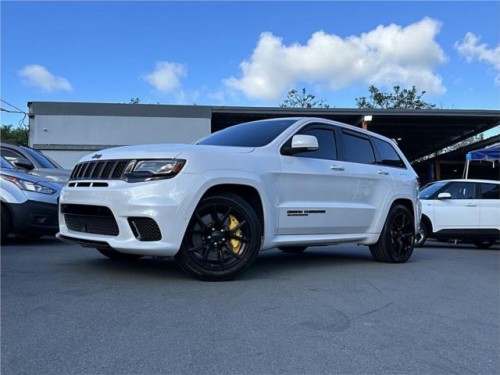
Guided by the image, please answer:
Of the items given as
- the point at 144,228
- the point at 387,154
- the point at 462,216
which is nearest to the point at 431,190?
the point at 462,216

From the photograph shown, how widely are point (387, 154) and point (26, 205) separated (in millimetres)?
5424

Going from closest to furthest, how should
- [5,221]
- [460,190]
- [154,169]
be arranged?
1. [154,169]
2. [5,221]
3. [460,190]

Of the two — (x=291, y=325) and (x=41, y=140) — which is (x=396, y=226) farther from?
(x=41, y=140)

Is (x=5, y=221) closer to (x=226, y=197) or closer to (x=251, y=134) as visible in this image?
(x=251, y=134)

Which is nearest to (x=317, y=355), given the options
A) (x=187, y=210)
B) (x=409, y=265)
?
(x=187, y=210)

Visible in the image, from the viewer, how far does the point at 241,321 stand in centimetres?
367

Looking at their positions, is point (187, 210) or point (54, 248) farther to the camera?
point (54, 248)

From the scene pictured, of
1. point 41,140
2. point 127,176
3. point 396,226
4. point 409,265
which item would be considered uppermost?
point 41,140

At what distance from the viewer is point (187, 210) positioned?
4602mm

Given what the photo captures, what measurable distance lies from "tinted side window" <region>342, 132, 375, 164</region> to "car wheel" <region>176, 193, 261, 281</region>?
2.09m

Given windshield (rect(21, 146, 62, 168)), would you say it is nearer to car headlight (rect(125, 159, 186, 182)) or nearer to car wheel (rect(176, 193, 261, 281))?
car headlight (rect(125, 159, 186, 182))

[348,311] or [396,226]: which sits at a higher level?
[396,226]

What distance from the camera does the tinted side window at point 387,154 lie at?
24.0 feet

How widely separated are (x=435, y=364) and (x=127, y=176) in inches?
117
